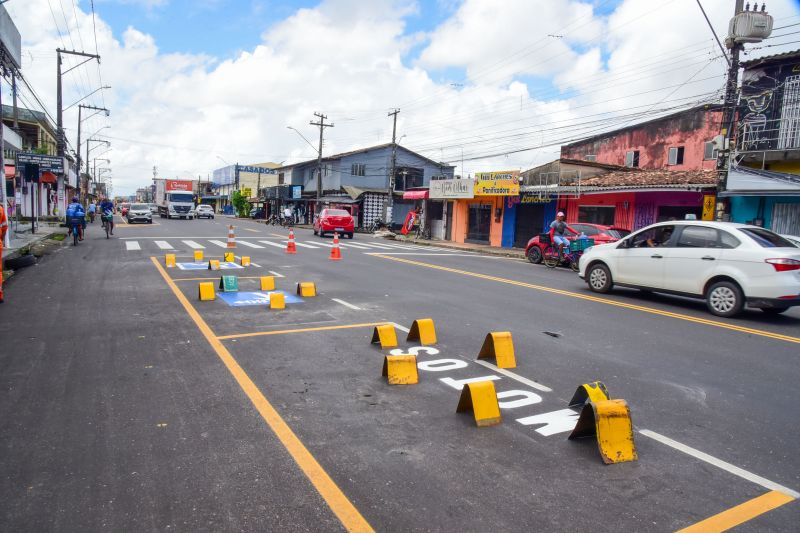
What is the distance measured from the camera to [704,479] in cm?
364

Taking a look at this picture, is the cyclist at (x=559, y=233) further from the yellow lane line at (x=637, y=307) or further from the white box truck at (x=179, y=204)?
the white box truck at (x=179, y=204)

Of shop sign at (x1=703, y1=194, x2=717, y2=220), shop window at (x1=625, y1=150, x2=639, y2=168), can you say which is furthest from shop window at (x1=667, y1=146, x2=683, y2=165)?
shop sign at (x1=703, y1=194, x2=717, y2=220)

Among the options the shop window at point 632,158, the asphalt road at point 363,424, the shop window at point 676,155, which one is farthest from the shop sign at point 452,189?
the asphalt road at point 363,424

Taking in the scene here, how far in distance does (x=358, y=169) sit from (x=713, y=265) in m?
46.6

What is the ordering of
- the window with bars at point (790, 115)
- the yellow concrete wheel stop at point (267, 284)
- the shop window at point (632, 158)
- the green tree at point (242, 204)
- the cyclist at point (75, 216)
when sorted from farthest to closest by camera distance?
the green tree at point (242, 204) → the shop window at point (632, 158) → the cyclist at point (75, 216) → the window with bars at point (790, 115) → the yellow concrete wheel stop at point (267, 284)

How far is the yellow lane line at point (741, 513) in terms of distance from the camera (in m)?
3.06

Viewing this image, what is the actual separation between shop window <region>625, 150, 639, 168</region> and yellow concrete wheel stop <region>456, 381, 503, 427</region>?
32.7 meters

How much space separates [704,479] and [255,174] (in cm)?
9499

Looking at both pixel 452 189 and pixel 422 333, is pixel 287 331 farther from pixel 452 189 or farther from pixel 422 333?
pixel 452 189

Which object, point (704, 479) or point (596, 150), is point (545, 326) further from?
point (596, 150)

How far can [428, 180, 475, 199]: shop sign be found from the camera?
31864 millimetres

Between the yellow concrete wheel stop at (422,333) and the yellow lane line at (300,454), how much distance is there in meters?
2.27

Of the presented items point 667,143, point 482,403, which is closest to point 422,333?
point 482,403

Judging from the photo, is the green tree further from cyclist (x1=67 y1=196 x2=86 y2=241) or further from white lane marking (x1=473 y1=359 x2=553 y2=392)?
white lane marking (x1=473 y1=359 x2=553 y2=392)
